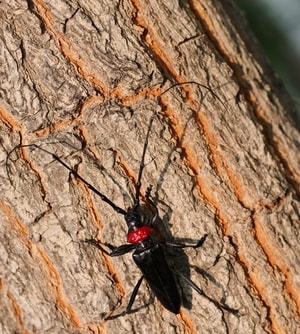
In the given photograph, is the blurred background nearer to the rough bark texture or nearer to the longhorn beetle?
the rough bark texture

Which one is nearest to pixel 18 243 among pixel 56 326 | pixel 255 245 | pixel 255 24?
pixel 56 326

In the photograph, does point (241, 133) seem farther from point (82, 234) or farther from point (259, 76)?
point (82, 234)

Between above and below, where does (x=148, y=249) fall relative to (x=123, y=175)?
below

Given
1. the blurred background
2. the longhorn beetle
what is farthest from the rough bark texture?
the blurred background

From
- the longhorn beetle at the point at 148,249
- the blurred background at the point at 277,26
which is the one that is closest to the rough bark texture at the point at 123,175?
the longhorn beetle at the point at 148,249

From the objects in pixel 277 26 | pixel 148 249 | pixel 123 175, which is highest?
pixel 277 26

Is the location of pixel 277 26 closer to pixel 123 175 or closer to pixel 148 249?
pixel 148 249

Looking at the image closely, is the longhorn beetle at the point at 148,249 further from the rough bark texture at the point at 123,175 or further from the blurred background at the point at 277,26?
the blurred background at the point at 277,26

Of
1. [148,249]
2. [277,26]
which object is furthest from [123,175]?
[277,26]
